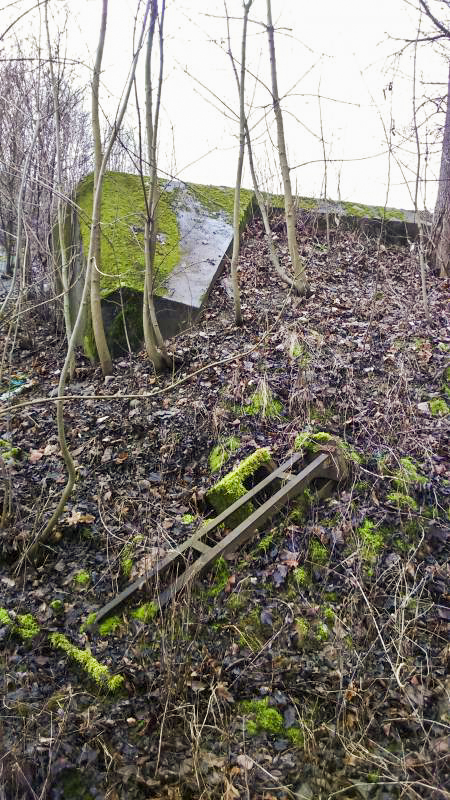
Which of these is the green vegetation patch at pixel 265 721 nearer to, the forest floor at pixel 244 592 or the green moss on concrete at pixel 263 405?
the forest floor at pixel 244 592

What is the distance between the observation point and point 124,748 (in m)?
2.54

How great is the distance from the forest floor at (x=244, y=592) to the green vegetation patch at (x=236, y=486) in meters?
0.21

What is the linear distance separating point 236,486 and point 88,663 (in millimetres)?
1525

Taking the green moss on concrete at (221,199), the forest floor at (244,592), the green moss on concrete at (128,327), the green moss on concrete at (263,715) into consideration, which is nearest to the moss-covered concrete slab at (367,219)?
the green moss on concrete at (221,199)

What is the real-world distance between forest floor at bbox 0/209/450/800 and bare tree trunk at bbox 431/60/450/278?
7.42ft

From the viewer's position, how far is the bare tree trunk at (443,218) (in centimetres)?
711

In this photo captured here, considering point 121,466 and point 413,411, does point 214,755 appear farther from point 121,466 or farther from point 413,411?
point 413,411

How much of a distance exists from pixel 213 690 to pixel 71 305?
541 centimetres

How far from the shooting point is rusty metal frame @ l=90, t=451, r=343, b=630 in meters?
3.21

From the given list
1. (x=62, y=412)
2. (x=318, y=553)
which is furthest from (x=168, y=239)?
(x=318, y=553)

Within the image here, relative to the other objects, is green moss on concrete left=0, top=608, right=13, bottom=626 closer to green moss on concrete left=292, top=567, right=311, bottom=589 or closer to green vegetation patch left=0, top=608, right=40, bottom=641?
green vegetation patch left=0, top=608, right=40, bottom=641

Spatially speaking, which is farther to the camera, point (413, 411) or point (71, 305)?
point (71, 305)

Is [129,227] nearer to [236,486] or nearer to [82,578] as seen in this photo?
[236,486]

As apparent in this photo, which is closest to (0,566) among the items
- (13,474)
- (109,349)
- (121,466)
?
(13,474)
